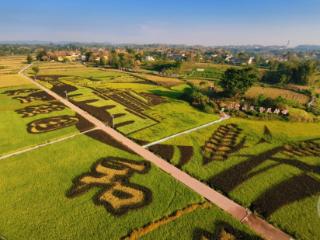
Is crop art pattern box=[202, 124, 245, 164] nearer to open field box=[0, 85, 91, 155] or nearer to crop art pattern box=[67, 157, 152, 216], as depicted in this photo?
crop art pattern box=[67, 157, 152, 216]

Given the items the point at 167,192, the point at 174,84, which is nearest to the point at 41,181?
the point at 167,192

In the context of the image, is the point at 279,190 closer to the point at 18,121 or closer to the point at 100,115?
the point at 100,115

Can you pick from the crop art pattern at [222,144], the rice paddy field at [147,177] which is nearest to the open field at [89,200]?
the rice paddy field at [147,177]

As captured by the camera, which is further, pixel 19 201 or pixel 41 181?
pixel 41 181

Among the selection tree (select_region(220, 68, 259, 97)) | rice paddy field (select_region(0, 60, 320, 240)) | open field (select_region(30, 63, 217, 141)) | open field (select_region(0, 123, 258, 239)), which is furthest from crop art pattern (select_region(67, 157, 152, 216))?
tree (select_region(220, 68, 259, 97))

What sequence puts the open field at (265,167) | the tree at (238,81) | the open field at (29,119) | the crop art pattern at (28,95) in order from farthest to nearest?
the tree at (238,81) → the crop art pattern at (28,95) → the open field at (29,119) → the open field at (265,167)

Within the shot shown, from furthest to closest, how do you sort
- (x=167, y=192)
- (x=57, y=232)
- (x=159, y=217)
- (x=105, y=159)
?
(x=105, y=159), (x=167, y=192), (x=159, y=217), (x=57, y=232)

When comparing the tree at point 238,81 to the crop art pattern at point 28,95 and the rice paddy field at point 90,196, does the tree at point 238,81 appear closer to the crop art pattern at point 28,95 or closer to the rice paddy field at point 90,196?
the rice paddy field at point 90,196
